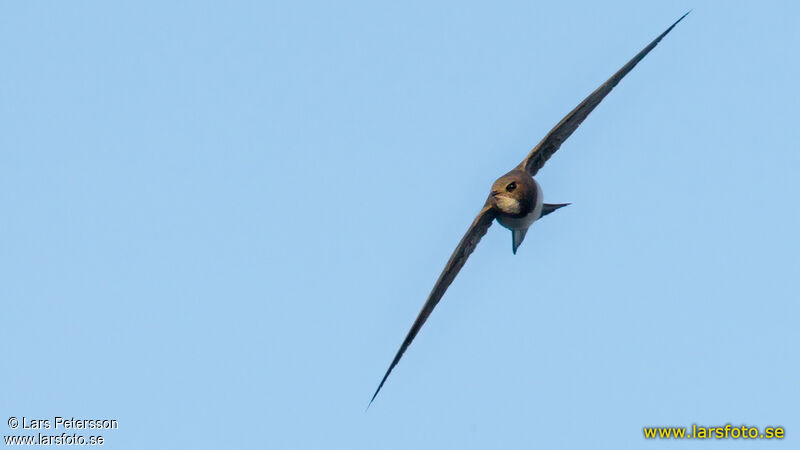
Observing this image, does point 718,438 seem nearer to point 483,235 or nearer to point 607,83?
point 483,235

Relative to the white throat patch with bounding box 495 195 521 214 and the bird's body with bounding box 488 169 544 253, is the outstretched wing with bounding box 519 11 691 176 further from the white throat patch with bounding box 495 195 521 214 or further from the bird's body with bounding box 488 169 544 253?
the white throat patch with bounding box 495 195 521 214

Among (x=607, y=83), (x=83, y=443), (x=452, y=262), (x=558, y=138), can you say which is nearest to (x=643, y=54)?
(x=607, y=83)

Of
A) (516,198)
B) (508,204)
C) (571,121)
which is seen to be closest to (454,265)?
(508,204)

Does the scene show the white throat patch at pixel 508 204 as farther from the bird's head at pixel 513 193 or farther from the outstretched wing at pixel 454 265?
the outstretched wing at pixel 454 265

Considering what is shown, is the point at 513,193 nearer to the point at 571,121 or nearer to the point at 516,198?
the point at 516,198

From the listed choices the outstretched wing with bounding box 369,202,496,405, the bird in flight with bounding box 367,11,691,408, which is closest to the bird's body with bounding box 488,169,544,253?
the bird in flight with bounding box 367,11,691,408

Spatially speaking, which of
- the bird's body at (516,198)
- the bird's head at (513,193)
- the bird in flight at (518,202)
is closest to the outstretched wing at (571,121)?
the bird in flight at (518,202)

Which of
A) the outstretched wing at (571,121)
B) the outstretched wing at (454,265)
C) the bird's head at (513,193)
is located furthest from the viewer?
the outstretched wing at (571,121)
